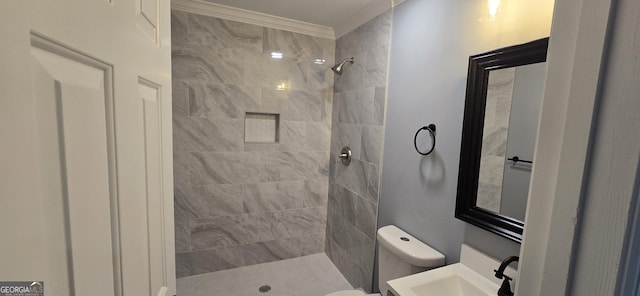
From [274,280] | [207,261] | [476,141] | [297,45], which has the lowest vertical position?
[274,280]

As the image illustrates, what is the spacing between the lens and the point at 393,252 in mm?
1528

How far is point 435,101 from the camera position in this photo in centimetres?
149

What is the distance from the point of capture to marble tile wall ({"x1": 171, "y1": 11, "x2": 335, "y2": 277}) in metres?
2.18

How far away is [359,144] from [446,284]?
120cm

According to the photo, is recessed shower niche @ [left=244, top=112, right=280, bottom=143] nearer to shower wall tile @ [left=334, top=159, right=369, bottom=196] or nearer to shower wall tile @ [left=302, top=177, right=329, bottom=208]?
shower wall tile @ [left=302, top=177, right=329, bottom=208]

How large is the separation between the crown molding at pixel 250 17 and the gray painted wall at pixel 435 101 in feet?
2.89

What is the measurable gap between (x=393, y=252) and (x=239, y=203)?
4.88 ft

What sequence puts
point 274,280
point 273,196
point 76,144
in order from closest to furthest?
point 76,144 → point 274,280 → point 273,196

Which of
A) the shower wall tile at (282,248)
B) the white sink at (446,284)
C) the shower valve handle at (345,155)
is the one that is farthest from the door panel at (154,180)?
the shower wall tile at (282,248)

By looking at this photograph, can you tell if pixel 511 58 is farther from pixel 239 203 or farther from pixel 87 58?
pixel 239 203

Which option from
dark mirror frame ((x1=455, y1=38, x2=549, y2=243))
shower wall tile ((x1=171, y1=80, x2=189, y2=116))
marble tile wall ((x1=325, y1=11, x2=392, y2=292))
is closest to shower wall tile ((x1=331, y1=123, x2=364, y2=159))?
marble tile wall ((x1=325, y1=11, x2=392, y2=292))

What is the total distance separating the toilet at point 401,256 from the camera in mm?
1404

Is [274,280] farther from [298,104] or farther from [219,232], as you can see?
[298,104]

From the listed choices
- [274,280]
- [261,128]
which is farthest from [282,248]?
[261,128]
